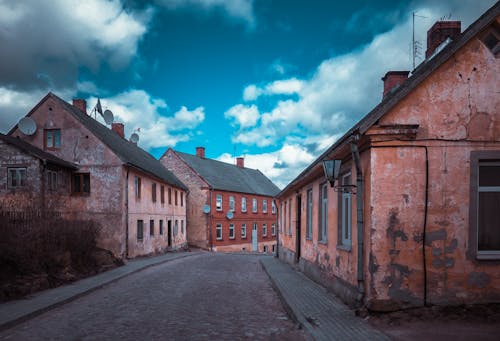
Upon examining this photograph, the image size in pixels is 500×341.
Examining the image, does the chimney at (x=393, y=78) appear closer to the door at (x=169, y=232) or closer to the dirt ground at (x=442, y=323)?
the dirt ground at (x=442, y=323)

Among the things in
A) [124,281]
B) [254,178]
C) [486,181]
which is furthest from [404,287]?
[254,178]

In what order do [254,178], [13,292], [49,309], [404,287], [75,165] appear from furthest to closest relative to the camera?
[254,178], [75,165], [13,292], [49,309], [404,287]

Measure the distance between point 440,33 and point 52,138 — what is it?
19.4 metres

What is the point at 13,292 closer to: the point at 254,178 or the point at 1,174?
the point at 1,174

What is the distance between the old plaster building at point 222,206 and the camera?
131 ft

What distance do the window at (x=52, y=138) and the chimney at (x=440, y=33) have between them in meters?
18.6

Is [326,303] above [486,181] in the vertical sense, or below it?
below

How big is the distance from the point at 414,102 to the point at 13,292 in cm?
1022

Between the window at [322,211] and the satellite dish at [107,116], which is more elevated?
the satellite dish at [107,116]

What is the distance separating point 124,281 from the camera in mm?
14414

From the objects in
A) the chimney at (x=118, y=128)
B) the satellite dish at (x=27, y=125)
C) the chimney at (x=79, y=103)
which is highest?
the chimney at (x=79, y=103)

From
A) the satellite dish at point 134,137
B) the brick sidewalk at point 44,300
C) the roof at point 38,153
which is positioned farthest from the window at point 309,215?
the satellite dish at point 134,137

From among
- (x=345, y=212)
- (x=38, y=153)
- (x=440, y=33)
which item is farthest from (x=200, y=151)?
(x=345, y=212)

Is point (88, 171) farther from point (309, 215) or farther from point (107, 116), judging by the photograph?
point (309, 215)
